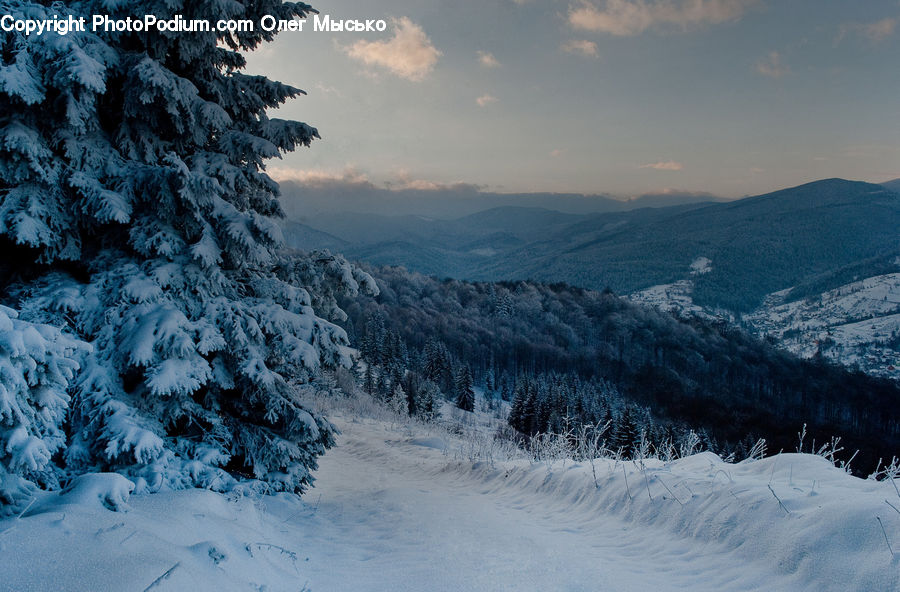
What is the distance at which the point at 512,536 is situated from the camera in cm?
468

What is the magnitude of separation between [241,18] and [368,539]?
7.03 meters

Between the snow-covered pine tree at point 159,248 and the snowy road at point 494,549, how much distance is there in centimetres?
125

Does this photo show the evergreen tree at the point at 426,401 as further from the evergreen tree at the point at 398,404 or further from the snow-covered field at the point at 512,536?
the snow-covered field at the point at 512,536

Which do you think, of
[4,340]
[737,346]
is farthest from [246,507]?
[737,346]

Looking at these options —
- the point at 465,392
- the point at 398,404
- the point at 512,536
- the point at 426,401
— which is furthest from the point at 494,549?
the point at 465,392

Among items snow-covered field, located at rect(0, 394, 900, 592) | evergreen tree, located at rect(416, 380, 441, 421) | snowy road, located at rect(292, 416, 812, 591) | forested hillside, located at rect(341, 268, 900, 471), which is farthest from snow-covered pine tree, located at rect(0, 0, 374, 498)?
forested hillside, located at rect(341, 268, 900, 471)

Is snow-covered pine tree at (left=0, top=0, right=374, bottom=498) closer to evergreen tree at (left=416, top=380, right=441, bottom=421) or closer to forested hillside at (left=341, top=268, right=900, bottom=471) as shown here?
evergreen tree at (left=416, top=380, right=441, bottom=421)

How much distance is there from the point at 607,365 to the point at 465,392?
2561 inches

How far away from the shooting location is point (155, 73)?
494cm

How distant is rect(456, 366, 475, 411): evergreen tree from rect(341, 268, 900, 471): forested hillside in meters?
2.32

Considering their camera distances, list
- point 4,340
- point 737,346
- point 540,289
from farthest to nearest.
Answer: point 540,289
point 737,346
point 4,340

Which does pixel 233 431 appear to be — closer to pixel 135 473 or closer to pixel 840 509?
pixel 135 473

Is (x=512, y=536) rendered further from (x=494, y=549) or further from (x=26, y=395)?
(x=26, y=395)

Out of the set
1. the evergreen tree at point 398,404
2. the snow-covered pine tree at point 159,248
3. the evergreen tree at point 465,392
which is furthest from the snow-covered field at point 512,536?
the evergreen tree at point 465,392
